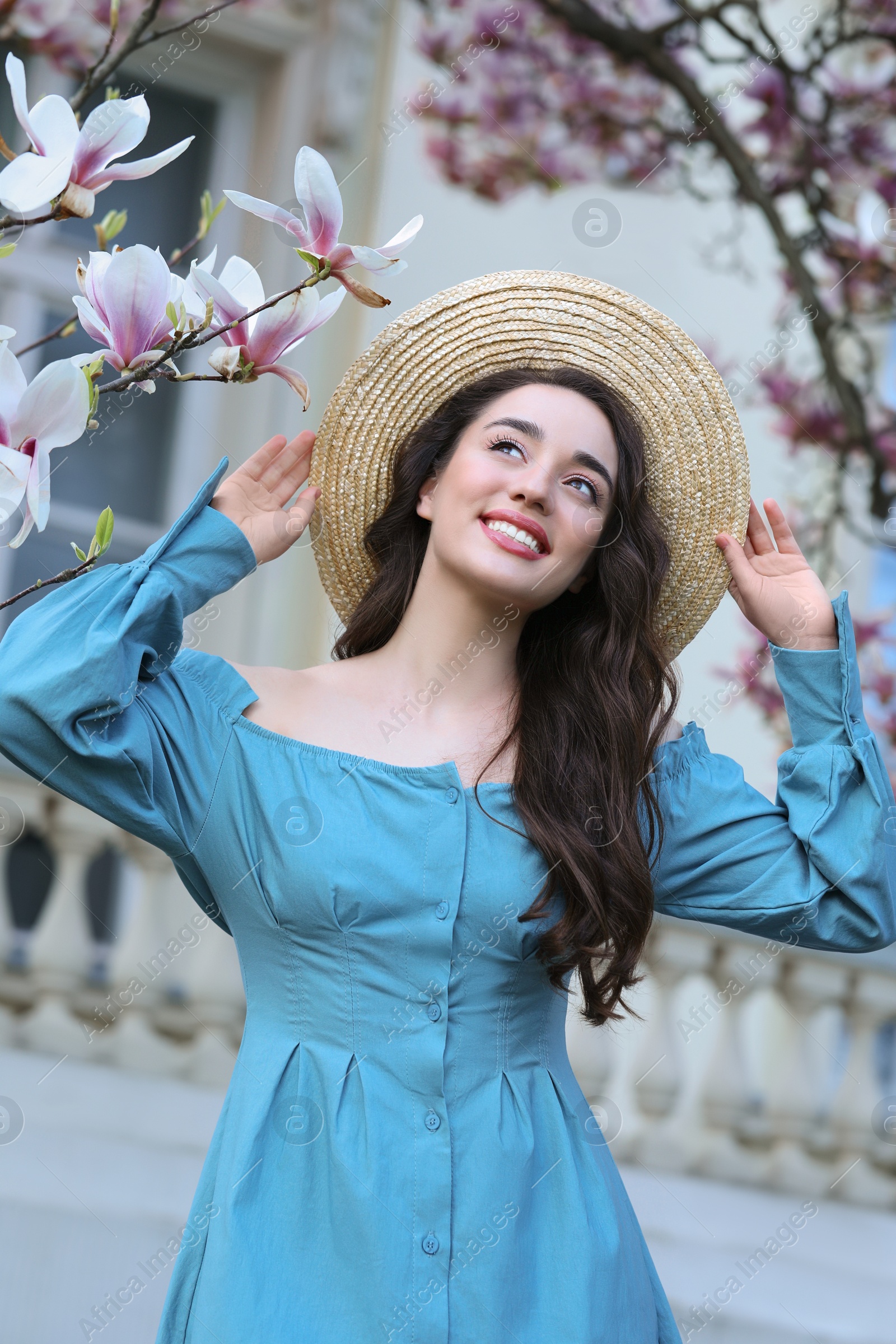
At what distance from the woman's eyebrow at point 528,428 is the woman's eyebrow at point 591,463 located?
41 mm

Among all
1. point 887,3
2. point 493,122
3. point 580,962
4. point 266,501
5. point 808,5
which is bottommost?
point 580,962

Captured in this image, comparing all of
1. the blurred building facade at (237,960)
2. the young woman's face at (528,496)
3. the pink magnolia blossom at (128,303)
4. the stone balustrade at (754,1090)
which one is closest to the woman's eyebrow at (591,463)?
the young woman's face at (528,496)

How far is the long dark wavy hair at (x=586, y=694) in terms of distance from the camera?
1358 mm

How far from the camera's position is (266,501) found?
1.44m

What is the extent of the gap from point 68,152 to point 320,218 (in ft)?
0.76

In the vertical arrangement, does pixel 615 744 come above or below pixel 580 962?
above

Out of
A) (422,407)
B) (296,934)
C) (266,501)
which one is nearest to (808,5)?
(422,407)

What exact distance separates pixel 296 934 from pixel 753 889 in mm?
481

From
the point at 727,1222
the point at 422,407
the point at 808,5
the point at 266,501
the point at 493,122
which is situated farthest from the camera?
the point at 808,5

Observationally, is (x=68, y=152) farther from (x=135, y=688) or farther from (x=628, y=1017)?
(x=628, y=1017)

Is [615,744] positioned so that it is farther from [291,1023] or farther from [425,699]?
[291,1023]

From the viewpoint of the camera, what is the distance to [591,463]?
4.88ft

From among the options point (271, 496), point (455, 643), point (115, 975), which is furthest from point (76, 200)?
point (115, 975)

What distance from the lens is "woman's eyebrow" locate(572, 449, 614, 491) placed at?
1481mm
